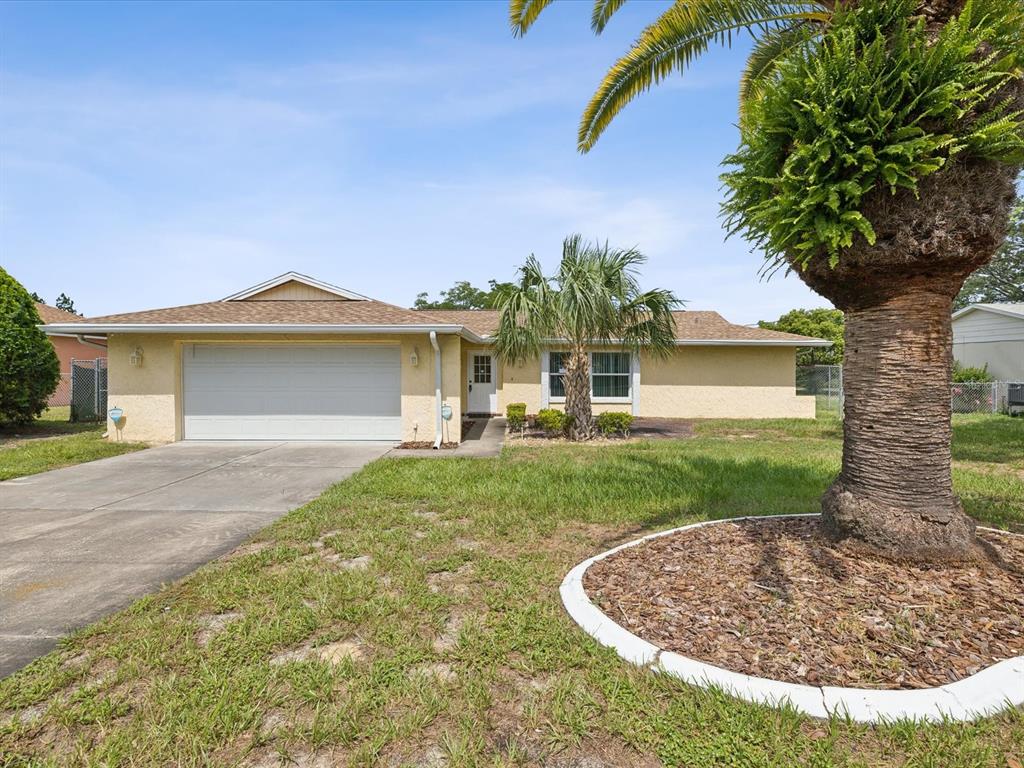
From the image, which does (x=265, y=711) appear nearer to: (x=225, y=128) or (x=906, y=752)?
(x=906, y=752)

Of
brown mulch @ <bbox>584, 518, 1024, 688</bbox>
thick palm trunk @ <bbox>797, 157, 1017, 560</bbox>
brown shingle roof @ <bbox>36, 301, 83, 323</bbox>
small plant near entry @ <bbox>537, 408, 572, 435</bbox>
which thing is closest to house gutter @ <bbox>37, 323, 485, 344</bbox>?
small plant near entry @ <bbox>537, 408, 572, 435</bbox>

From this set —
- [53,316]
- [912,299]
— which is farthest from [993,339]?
[53,316]

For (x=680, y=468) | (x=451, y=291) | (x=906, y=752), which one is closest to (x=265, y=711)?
(x=906, y=752)

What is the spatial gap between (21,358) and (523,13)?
14.4 meters

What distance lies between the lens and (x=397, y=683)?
8.14 ft

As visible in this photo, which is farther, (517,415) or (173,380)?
(517,415)

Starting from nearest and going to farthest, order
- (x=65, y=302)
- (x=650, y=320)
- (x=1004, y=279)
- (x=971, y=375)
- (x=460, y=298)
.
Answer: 1. (x=650, y=320)
2. (x=971, y=375)
3. (x=1004, y=279)
4. (x=460, y=298)
5. (x=65, y=302)

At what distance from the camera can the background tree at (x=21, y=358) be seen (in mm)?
11906

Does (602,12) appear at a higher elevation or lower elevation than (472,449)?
higher

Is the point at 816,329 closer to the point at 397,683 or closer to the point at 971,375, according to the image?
the point at 971,375

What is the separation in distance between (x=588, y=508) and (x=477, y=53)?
6840 millimetres

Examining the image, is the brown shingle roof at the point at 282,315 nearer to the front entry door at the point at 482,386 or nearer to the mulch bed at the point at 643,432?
the mulch bed at the point at 643,432

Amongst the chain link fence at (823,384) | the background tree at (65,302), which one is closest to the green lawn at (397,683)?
the chain link fence at (823,384)

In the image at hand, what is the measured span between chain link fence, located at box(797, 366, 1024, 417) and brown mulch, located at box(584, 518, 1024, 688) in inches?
617
